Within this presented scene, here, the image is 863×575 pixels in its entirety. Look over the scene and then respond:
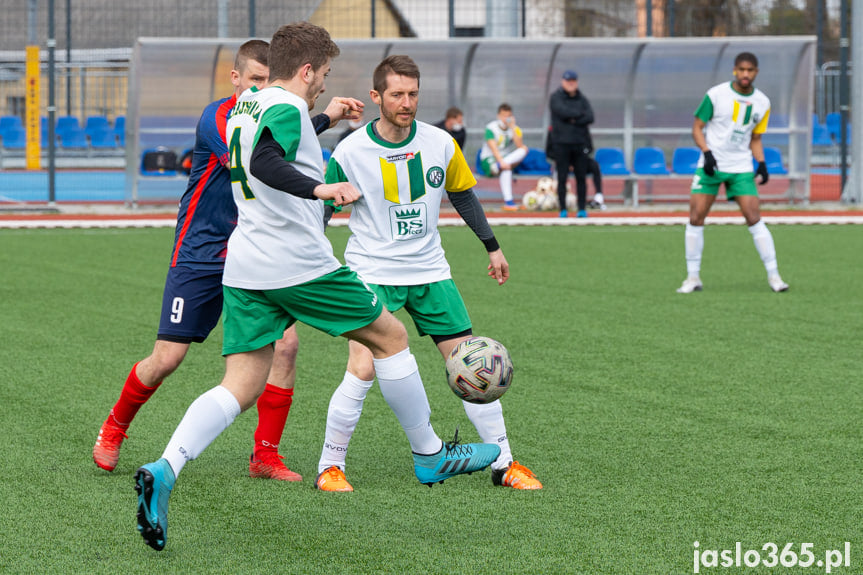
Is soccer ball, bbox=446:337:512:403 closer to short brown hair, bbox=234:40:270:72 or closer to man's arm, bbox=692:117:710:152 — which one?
short brown hair, bbox=234:40:270:72

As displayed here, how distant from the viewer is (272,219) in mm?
4316

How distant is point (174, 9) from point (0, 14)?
6.24 metres

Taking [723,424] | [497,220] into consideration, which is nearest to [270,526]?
[723,424]

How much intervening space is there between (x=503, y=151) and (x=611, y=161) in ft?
6.74

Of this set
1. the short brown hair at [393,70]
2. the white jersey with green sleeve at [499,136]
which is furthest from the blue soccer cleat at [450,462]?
the white jersey with green sleeve at [499,136]

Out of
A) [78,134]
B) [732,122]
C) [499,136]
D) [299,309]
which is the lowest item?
[299,309]

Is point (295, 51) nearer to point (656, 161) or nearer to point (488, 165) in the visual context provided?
point (488, 165)

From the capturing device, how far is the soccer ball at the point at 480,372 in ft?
15.4

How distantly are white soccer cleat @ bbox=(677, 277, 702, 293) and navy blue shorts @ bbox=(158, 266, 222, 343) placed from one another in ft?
21.8

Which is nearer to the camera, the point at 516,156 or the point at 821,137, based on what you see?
the point at 516,156

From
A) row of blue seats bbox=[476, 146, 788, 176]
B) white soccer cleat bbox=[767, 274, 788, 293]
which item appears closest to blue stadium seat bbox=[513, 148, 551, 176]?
row of blue seats bbox=[476, 146, 788, 176]

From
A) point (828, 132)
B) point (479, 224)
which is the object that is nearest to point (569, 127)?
point (828, 132)

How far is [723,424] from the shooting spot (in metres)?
6.00

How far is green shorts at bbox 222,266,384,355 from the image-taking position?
Answer: 4.36 m
